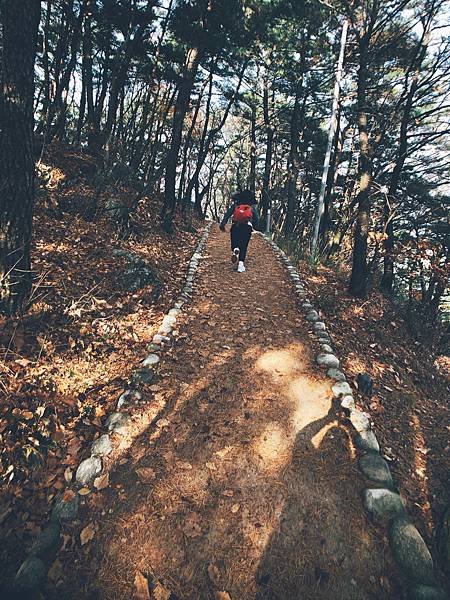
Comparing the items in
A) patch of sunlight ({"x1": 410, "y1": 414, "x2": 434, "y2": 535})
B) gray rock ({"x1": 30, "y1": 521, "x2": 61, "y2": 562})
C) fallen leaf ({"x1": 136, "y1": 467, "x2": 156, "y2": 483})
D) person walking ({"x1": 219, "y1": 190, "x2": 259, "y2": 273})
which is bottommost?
patch of sunlight ({"x1": 410, "y1": 414, "x2": 434, "y2": 535})

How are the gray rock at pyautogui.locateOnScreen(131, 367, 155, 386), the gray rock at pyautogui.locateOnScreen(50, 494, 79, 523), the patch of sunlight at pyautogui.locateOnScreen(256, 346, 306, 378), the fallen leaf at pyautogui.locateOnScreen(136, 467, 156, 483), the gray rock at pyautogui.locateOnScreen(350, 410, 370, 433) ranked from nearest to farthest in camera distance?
the gray rock at pyautogui.locateOnScreen(50, 494, 79, 523) → the fallen leaf at pyautogui.locateOnScreen(136, 467, 156, 483) → the gray rock at pyautogui.locateOnScreen(350, 410, 370, 433) → the gray rock at pyautogui.locateOnScreen(131, 367, 155, 386) → the patch of sunlight at pyautogui.locateOnScreen(256, 346, 306, 378)

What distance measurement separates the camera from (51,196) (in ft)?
22.7

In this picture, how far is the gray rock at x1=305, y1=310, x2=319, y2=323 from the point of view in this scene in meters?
5.79

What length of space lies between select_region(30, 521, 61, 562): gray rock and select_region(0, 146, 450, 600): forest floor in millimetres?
68

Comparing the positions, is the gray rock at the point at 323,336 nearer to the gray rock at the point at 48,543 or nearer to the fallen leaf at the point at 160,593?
the fallen leaf at the point at 160,593

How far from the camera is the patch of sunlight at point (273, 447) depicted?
3.05m

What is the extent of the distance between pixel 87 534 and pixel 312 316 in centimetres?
465

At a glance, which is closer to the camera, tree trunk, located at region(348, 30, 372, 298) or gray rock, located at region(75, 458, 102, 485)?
gray rock, located at region(75, 458, 102, 485)

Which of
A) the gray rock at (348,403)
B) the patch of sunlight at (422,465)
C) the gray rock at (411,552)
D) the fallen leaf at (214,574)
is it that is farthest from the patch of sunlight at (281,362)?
the fallen leaf at (214,574)

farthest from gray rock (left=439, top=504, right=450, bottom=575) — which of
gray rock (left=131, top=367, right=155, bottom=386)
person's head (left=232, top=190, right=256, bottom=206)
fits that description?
person's head (left=232, top=190, right=256, bottom=206)

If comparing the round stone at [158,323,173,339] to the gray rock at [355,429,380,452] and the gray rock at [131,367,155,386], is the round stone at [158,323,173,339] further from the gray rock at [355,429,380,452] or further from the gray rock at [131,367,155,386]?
the gray rock at [355,429,380,452]

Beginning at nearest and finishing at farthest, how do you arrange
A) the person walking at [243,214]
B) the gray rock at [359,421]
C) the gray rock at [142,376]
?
the gray rock at [359,421], the gray rock at [142,376], the person walking at [243,214]

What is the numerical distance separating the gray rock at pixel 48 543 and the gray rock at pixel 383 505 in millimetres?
2545

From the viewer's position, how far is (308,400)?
3.85 meters
